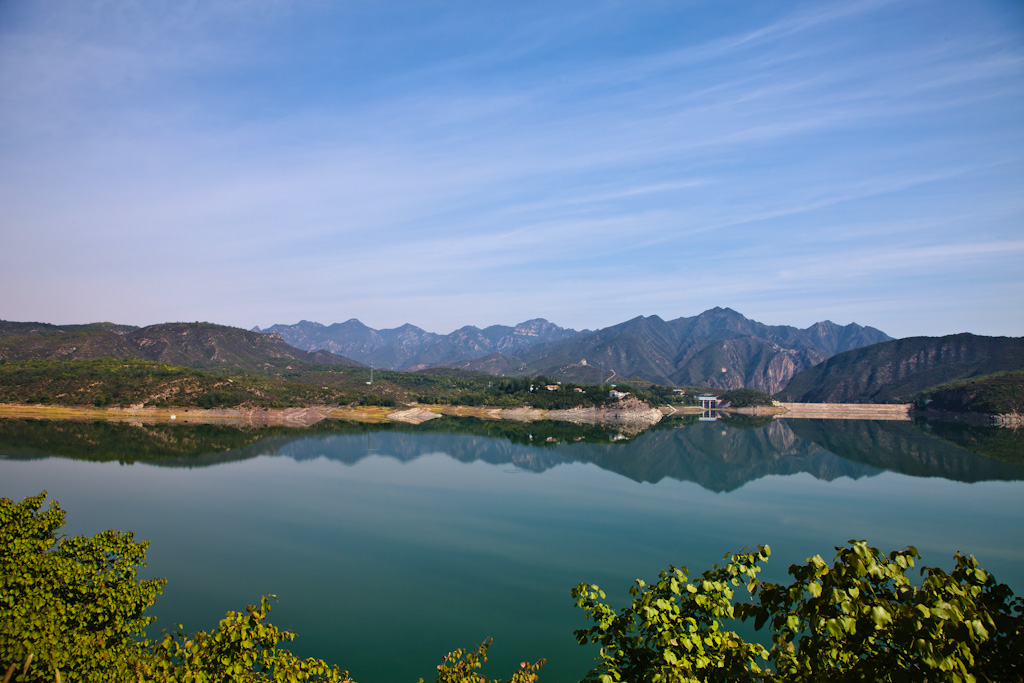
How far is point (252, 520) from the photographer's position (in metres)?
32.3

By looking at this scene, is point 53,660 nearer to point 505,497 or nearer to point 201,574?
point 201,574

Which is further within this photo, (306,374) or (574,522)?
(306,374)

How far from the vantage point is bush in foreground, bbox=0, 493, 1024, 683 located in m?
3.58

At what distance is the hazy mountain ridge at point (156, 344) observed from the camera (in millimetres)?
118188

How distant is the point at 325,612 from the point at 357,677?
480cm

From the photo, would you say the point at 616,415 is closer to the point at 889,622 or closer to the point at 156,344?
the point at 889,622

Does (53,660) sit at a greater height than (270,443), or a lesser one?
greater

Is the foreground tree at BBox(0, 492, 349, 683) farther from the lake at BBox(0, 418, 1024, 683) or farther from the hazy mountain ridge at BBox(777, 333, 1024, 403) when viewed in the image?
the hazy mountain ridge at BBox(777, 333, 1024, 403)

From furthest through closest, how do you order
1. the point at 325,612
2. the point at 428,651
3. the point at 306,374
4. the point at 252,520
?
the point at 306,374 < the point at 252,520 < the point at 325,612 < the point at 428,651

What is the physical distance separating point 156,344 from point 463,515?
143425 mm

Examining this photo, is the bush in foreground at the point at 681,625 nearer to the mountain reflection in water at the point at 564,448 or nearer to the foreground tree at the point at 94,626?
the foreground tree at the point at 94,626

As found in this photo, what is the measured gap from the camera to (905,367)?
165375 mm

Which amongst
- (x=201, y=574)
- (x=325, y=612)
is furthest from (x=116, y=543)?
(x=201, y=574)

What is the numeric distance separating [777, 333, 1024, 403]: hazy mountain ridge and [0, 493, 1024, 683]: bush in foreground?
157616 millimetres
